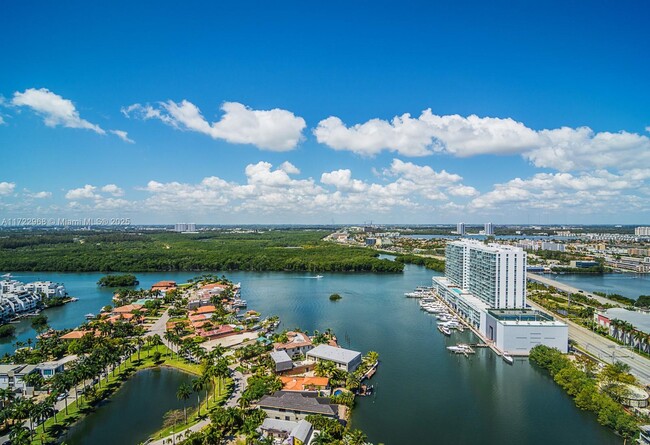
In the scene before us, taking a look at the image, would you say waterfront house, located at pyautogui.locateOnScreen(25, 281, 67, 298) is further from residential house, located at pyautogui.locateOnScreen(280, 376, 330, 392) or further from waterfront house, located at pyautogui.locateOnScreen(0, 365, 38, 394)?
residential house, located at pyautogui.locateOnScreen(280, 376, 330, 392)

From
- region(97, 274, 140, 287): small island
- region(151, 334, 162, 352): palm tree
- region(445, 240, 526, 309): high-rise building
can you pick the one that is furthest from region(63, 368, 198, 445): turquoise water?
region(97, 274, 140, 287): small island

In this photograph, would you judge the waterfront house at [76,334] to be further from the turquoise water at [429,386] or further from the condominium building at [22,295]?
the condominium building at [22,295]

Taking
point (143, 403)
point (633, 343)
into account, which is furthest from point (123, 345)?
point (633, 343)

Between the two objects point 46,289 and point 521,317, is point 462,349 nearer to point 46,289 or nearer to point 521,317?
point 521,317

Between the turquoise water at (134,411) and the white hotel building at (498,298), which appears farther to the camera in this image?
the white hotel building at (498,298)

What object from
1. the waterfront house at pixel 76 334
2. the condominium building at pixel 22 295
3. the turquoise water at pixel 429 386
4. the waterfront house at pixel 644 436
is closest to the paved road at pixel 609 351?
the turquoise water at pixel 429 386
